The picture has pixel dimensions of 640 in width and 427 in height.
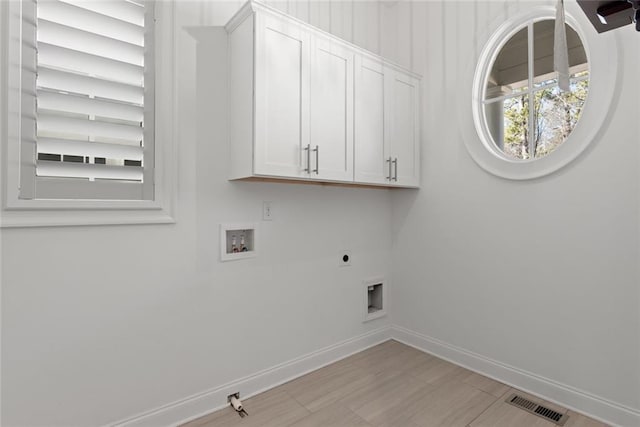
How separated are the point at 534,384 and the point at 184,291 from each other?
7.06 feet

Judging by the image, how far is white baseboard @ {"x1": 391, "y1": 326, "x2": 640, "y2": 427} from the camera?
5.76 ft

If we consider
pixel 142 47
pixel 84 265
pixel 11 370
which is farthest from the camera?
pixel 142 47

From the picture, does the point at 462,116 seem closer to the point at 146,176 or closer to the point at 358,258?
the point at 358,258

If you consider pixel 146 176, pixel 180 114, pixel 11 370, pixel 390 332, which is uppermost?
pixel 180 114

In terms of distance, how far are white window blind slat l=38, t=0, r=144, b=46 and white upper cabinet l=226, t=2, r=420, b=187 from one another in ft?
1.60

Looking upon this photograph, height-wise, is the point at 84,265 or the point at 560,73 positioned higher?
the point at 560,73

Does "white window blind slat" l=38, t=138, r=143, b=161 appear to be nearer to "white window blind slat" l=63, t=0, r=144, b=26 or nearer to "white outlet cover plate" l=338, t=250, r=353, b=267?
"white window blind slat" l=63, t=0, r=144, b=26

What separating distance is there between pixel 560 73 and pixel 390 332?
2.37 metres

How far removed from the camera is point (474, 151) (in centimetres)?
232

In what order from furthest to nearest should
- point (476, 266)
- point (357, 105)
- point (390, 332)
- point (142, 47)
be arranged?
point (390, 332) → point (476, 266) → point (357, 105) → point (142, 47)

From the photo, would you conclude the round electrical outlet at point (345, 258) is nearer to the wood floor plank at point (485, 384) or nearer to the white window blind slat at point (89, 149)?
the wood floor plank at point (485, 384)

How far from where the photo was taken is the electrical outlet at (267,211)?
2.10 metres

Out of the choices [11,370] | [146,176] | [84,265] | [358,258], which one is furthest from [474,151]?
[11,370]

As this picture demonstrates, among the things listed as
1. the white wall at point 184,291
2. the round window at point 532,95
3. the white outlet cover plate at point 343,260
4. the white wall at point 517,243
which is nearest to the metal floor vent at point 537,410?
the white wall at point 517,243
